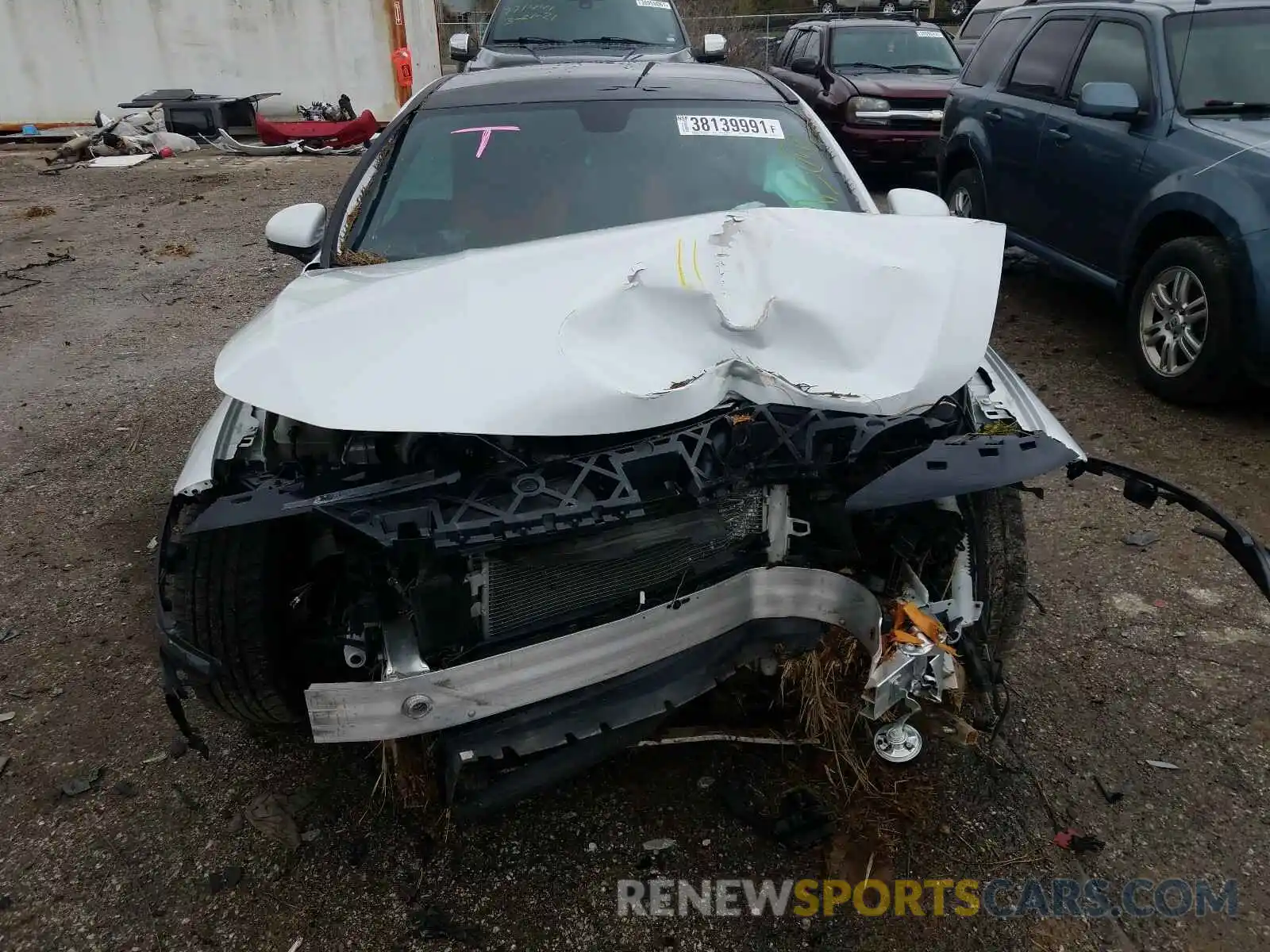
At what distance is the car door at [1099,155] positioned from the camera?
489cm

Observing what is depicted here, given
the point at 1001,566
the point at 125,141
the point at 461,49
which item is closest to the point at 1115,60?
the point at 1001,566

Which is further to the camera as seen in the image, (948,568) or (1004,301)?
(1004,301)

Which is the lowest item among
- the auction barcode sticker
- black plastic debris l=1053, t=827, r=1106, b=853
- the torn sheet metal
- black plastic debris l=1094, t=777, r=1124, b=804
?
the torn sheet metal

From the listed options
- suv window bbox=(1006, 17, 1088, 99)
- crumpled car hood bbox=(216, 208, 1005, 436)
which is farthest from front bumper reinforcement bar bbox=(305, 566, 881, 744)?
suv window bbox=(1006, 17, 1088, 99)

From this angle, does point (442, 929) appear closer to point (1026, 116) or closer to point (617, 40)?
point (1026, 116)

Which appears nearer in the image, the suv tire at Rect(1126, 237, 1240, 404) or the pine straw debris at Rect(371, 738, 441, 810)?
the pine straw debris at Rect(371, 738, 441, 810)

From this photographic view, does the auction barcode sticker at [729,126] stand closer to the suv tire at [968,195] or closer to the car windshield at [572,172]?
the car windshield at [572,172]

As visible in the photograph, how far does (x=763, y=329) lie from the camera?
2252 millimetres

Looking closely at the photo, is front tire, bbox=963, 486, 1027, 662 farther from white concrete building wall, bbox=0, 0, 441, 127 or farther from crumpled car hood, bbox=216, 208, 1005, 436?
white concrete building wall, bbox=0, 0, 441, 127

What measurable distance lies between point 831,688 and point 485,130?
2.28 m

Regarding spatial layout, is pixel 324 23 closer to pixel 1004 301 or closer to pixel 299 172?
pixel 299 172

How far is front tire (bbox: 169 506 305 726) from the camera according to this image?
221 cm

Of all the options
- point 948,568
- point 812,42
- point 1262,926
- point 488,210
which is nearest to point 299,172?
point 812,42

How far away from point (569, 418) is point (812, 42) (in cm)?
1079
